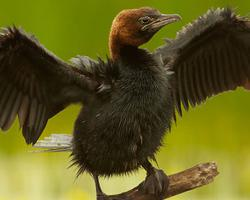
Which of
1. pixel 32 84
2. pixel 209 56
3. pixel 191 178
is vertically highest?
pixel 209 56

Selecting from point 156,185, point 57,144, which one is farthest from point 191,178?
point 57,144

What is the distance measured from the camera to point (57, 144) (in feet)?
21.6

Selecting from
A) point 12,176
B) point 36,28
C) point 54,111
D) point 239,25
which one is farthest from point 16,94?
point 36,28

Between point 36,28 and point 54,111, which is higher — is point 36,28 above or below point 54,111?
above

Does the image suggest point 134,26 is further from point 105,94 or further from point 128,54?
point 105,94

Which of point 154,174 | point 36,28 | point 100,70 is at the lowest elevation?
point 154,174

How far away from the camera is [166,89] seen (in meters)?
6.31

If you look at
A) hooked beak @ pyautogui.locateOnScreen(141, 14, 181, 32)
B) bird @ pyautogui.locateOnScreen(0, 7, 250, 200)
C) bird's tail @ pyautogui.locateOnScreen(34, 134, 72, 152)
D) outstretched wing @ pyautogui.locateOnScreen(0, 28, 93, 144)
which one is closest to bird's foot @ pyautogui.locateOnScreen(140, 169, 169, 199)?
bird @ pyautogui.locateOnScreen(0, 7, 250, 200)

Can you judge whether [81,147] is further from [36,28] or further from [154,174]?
[36,28]

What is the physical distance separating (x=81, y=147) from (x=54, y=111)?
0.77ft

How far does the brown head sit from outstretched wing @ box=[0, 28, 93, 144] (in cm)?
24

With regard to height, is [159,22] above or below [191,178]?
above

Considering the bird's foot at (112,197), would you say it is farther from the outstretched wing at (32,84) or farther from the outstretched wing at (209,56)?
the outstretched wing at (209,56)

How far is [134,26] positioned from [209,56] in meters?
0.72
